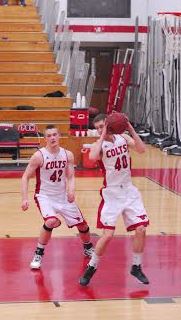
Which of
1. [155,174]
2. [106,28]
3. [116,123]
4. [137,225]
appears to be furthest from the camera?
[106,28]

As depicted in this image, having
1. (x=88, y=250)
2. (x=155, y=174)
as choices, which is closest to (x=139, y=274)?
(x=88, y=250)

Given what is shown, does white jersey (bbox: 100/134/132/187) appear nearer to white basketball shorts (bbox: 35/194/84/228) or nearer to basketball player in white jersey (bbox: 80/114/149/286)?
basketball player in white jersey (bbox: 80/114/149/286)

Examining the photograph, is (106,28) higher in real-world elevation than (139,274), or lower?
higher

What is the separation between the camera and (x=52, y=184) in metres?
7.60

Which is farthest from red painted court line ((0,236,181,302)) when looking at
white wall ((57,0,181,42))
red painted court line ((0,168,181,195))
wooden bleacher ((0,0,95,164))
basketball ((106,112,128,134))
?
white wall ((57,0,181,42))

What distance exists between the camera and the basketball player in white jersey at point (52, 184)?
7.48 metres

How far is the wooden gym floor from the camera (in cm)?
620

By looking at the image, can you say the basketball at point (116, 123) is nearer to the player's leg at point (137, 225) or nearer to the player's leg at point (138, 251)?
the player's leg at point (137, 225)

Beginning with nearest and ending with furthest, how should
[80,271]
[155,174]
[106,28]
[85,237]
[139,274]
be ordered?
1. [139,274]
2. [80,271]
3. [85,237]
4. [155,174]
5. [106,28]

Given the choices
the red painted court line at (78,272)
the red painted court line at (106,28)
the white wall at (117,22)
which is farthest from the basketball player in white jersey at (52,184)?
the red painted court line at (106,28)

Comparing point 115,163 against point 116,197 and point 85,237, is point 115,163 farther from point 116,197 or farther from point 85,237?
point 85,237

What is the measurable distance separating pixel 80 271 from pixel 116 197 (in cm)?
92

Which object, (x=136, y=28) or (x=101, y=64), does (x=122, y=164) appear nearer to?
(x=136, y=28)

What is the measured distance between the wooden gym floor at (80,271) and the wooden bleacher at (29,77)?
5067 mm
